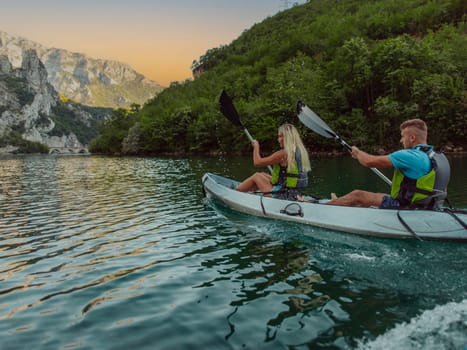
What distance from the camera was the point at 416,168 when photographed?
6.75 metres

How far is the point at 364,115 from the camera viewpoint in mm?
53000

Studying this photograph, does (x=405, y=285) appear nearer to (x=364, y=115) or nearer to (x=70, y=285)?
(x=70, y=285)

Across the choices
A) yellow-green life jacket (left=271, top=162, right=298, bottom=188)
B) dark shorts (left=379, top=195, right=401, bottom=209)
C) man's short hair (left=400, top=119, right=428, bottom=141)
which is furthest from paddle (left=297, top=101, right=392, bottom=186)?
man's short hair (left=400, top=119, right=428, bottom=141)

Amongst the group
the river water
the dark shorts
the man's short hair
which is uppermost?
the man's short hair

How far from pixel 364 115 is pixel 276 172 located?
155ft

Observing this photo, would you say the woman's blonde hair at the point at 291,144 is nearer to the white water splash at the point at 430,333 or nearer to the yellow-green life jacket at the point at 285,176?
the yellow-green life jacket at the point at 285,176

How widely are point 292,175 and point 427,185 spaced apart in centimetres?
326

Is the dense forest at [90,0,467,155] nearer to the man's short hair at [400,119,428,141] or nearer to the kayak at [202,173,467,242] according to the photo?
the kayak at [202,173,467,242]

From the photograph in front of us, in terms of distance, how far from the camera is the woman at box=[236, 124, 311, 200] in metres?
9.17

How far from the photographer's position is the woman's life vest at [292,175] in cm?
938

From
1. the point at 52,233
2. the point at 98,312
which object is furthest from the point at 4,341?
the point at 52,233

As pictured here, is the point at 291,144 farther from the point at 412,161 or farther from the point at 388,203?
the point at 412,161

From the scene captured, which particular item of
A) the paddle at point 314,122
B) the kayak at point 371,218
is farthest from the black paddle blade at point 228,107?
the kayak at point 371,218

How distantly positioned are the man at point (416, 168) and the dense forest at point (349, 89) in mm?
38918
